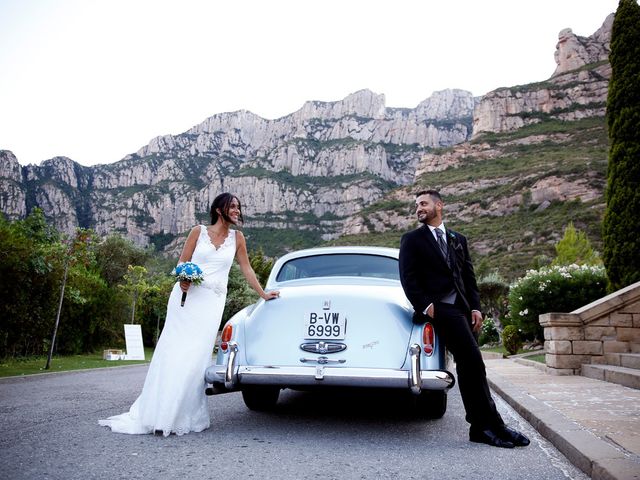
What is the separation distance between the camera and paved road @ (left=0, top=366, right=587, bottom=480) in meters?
3.12

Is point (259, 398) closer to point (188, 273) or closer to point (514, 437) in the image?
point (188, 273)

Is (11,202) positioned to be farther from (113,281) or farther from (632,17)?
(632,17)

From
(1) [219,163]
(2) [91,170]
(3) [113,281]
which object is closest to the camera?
(3) [113,281]

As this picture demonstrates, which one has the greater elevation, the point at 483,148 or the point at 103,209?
the point at 483,148

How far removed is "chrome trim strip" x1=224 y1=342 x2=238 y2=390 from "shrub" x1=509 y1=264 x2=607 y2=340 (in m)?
12.5

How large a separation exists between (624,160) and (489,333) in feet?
52.5

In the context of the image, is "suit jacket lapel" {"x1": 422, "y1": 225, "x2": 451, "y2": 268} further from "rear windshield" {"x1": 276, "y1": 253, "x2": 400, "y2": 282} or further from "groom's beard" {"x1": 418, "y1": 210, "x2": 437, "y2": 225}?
"rear windshield" {"x1": 276, "y1": 253, "x2": 400, "y2": 282}

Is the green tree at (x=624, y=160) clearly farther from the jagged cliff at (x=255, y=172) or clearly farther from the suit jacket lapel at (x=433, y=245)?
Answer: the jagged cliff at (x=255, y=172)

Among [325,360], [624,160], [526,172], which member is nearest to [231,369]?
[325,360]

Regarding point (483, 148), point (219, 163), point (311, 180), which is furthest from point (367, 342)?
point (219, 163)

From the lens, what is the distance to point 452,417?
536 cm

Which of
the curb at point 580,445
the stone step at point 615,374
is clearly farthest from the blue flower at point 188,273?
the stone step at point 615,374

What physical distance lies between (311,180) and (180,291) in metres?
121

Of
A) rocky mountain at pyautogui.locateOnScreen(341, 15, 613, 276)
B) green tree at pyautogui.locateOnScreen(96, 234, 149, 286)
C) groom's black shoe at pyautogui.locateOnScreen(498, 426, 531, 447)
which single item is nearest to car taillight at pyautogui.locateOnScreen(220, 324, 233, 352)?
groom's black shoe at pyautogui.locateOnScreen(498, 426, 531, 447)
